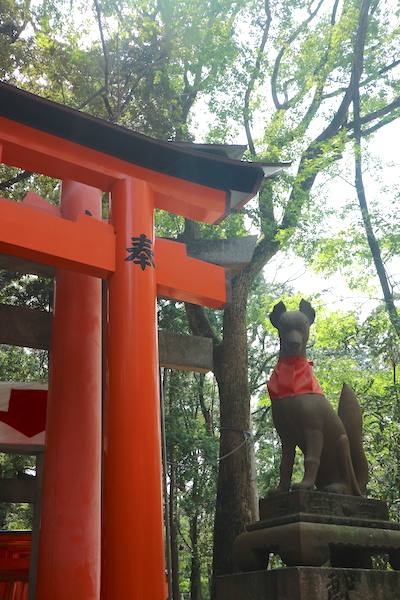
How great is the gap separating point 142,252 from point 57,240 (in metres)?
0.81

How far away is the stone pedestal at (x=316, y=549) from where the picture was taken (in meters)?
3.54

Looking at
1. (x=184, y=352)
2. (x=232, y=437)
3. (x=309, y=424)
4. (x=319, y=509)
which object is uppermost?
(x=184, y=352)

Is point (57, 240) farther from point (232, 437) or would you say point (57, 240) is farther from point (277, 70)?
point (277, 70)

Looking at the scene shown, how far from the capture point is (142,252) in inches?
206

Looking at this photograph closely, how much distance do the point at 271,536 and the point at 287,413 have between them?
3.18 feet

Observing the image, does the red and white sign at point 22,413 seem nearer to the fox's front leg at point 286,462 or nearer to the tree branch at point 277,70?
the fox's front leg at point 286,462

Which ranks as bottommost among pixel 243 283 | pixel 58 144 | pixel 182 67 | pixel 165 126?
pixel 58 144

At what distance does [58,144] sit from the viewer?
17.5 ft

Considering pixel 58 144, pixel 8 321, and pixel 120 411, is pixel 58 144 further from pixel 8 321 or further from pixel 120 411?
pixel 120 411

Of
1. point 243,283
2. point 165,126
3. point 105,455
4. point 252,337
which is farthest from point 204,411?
point 105,455

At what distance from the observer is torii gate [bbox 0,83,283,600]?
4.33 metres

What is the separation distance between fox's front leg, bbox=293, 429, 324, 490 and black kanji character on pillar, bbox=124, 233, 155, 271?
216 centimetres

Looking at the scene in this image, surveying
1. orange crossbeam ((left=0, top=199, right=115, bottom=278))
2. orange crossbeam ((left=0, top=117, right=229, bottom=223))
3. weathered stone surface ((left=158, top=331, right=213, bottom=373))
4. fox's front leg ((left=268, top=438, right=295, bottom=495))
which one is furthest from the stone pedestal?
orange crossbeam ((left=0, top=117, right=229, bottom=223))

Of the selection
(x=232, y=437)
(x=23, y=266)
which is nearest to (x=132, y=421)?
(x=23, y=266)
